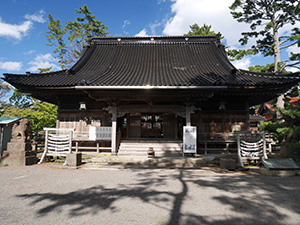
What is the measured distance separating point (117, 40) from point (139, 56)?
332 centimetres

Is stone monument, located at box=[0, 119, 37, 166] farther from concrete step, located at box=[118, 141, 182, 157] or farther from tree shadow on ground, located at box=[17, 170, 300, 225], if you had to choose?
tree shadow on ground, located at box=[17, 170, 300, 225]

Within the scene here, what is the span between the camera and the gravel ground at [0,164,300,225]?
2.94 meters

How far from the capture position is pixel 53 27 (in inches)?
1097

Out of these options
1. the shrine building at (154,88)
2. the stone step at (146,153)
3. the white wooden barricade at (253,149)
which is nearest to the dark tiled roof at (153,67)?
the shrine building at (154,88)

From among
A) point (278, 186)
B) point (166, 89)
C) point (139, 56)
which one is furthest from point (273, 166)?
point (139, 56)

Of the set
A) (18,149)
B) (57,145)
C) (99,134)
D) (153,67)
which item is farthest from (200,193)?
(153,67)

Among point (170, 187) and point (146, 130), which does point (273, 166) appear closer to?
point (170, 187)

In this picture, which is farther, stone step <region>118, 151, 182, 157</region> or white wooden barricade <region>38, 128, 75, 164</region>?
stone step <region>118, 151, 182, 157</region>

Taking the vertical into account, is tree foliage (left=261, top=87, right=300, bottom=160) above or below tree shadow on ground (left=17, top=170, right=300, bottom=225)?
above

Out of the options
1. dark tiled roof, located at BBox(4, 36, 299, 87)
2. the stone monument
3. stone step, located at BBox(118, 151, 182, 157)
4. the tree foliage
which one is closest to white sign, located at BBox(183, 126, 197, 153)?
stone step, located at BBox(118, 151, 182, 157)

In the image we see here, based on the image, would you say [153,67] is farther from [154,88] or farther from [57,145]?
[57,145]

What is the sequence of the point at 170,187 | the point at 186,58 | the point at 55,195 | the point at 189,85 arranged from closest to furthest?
the point at 55,195 → the point at 170,187 → the point at 189,85 → the point at 186,58

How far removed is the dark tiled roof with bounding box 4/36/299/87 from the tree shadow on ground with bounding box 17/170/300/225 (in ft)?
14.8

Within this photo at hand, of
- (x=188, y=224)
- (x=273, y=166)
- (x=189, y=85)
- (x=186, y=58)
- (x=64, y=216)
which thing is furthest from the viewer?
(x=186, y=58)
